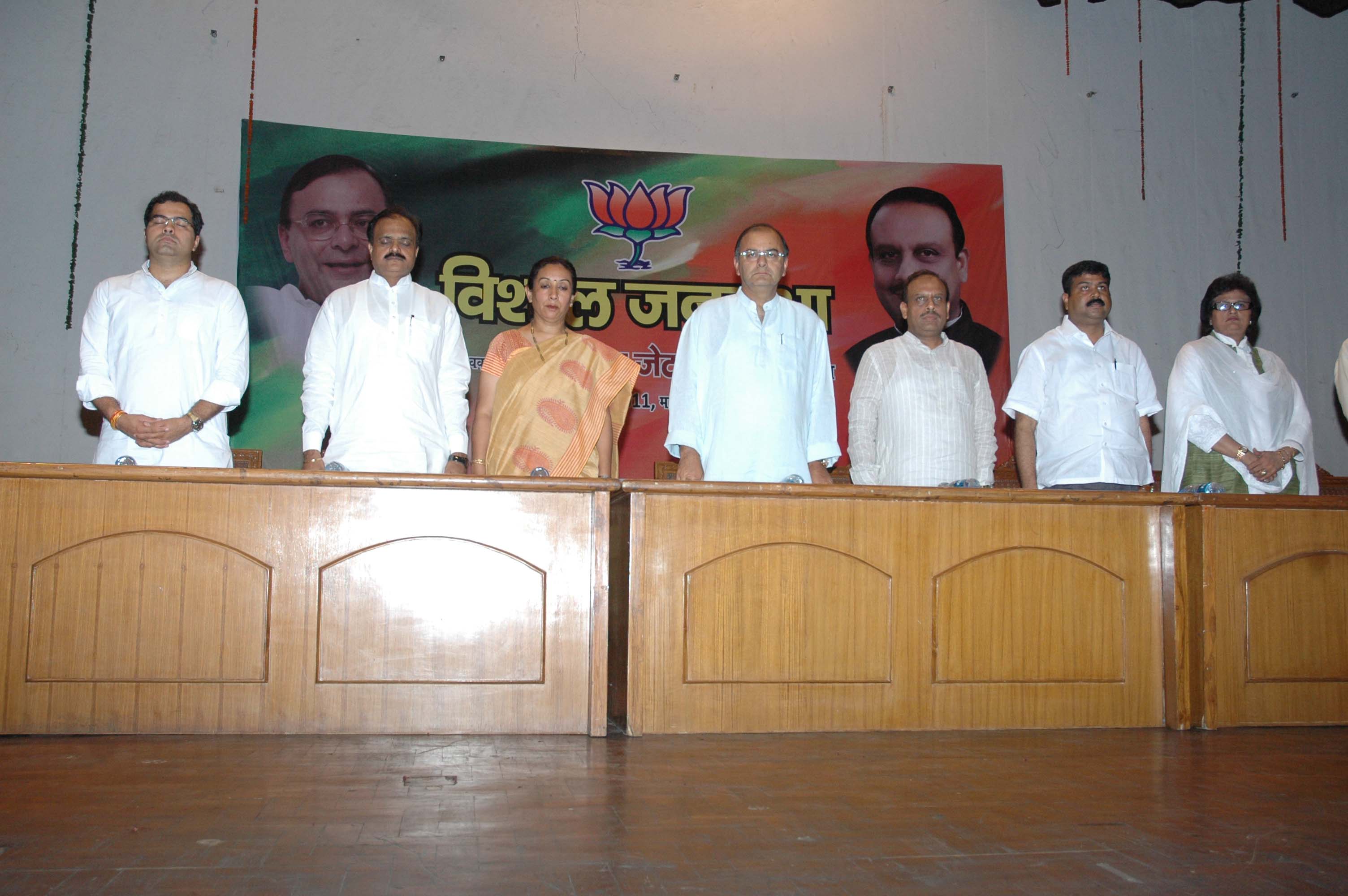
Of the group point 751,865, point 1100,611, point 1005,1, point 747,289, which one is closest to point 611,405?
point 747,289

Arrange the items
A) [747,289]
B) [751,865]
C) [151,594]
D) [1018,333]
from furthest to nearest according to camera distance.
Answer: [1018,333], [747,289], [151,594], [751,865]

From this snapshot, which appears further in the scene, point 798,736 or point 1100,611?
point 1100,611

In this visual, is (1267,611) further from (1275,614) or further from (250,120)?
(250,120)

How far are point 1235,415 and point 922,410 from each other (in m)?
1.02

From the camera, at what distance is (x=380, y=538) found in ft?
7.78

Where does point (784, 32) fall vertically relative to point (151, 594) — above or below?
above

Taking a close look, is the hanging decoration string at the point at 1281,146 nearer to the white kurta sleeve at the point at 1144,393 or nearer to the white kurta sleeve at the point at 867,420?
the white kurta sleeve at the point at 1144,393

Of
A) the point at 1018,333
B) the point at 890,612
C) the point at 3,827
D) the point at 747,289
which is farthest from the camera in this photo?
the point at 1018,333

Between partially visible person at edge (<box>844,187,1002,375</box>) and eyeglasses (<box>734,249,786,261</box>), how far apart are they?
2.11 meters

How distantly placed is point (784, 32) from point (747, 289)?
288 centimetres

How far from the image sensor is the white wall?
15.2ft

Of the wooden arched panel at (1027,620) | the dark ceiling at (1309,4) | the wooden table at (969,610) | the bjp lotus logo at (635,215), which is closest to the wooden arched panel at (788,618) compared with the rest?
the wooden table at (969,610)

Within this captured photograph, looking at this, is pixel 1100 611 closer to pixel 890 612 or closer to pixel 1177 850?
pixel 890 612

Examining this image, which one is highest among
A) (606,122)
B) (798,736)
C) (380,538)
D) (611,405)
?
(606,122)
